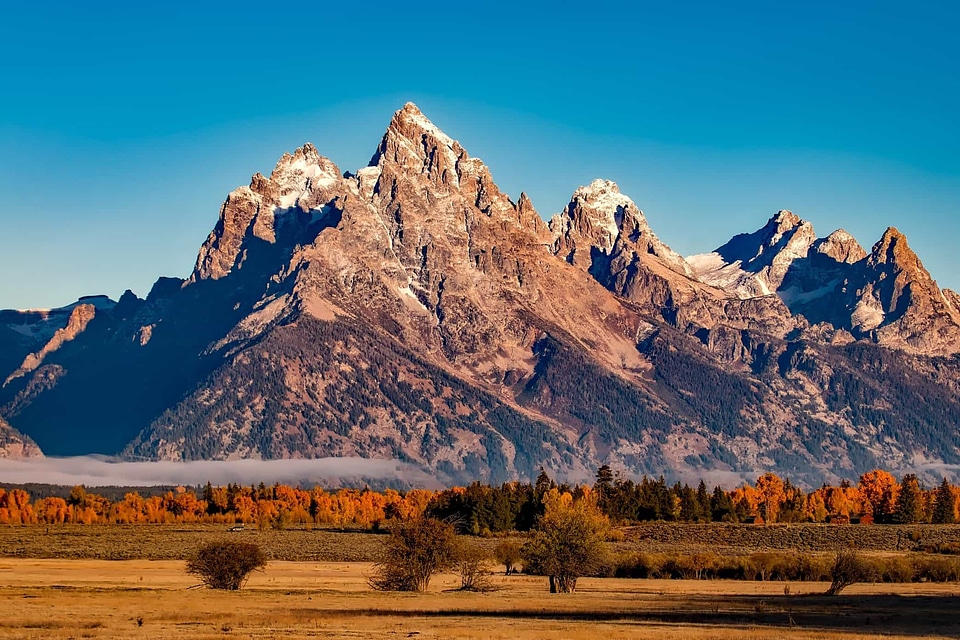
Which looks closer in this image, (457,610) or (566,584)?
(457,610)

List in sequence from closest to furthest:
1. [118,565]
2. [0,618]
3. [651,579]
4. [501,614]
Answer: [0,618] → [501,614] → [651,579] → [118,565]

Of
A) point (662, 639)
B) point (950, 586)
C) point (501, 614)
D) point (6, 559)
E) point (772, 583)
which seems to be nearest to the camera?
point (662, 639)

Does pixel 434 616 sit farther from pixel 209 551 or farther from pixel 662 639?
pixel 209 551

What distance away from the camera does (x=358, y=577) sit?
156875 millimetres

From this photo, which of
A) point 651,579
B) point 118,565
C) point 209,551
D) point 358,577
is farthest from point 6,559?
point 651,579

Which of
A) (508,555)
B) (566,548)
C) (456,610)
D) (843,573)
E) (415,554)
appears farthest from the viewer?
(508,555)

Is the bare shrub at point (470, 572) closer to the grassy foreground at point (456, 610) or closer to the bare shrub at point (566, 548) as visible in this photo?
the grassy foreground at point (456, 610)

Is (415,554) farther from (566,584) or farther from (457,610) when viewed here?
(457,610)

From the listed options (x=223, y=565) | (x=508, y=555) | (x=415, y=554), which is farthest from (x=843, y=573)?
(x=223, y=565)

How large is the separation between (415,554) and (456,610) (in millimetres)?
29796

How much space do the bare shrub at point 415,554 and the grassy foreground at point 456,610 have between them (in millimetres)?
4479

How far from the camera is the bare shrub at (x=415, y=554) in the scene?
134 meters

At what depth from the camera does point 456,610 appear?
10544 centimetres

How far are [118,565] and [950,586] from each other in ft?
332
